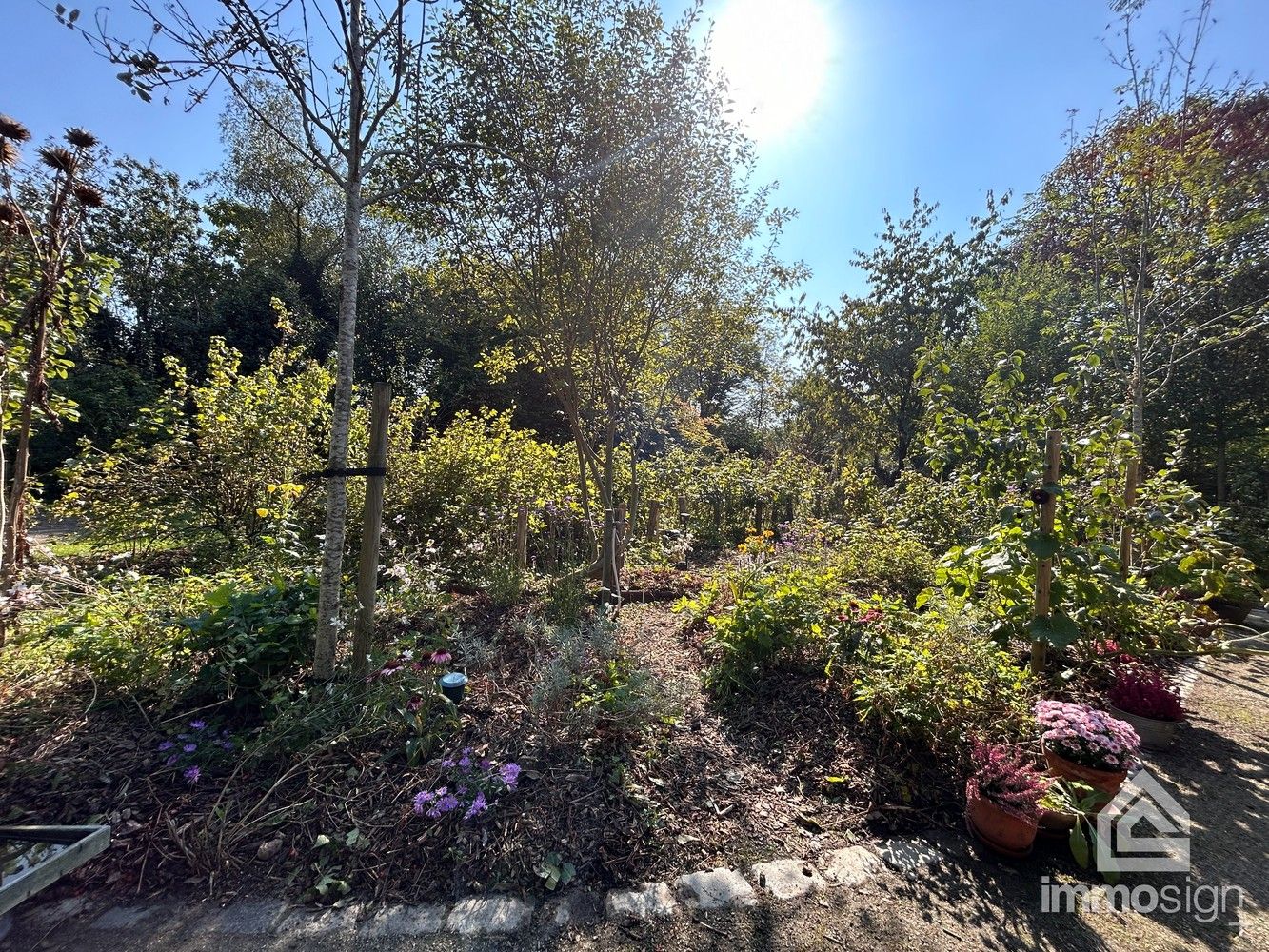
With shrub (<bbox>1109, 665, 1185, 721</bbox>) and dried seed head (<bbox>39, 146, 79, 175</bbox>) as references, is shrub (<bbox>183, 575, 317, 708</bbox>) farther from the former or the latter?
shrub (<bbox>1109, 665, 1185, 721</bbox>)

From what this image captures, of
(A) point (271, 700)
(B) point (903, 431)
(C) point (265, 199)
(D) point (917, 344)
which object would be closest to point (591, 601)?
(A) point (271, 700)

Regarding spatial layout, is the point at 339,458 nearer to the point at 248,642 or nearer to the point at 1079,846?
the point at 248,642

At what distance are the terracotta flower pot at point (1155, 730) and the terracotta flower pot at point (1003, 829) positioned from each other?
1370 millimetres

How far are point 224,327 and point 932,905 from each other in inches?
596

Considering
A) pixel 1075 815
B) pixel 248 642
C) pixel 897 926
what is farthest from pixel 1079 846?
pixel 248 642

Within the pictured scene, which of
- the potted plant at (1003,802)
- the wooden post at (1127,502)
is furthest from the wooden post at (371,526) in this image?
the wooden post at (1127,502)

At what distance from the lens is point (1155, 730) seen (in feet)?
8.78

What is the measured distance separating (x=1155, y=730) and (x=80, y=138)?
652 centimetres

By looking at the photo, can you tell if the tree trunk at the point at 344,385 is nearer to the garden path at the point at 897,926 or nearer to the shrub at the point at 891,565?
the garden path at the point at 897,926

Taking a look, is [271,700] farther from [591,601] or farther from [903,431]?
[903,431]

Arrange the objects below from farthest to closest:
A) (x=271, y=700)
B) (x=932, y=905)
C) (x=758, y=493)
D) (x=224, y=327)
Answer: (x=224, y=327)
(x=758, y=493)
(x=271, y=700)
(x=932, y=905)

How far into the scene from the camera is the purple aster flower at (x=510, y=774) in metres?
2.01

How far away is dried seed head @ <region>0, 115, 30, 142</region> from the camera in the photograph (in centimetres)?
246

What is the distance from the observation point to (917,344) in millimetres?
10594
